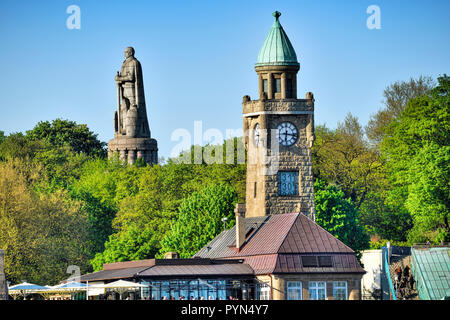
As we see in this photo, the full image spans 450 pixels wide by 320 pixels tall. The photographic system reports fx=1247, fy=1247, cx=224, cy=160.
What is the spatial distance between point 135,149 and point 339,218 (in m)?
47.5

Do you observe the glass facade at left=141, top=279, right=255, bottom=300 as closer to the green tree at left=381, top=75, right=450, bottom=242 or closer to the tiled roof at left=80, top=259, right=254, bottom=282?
the tiled roof at left=80, top=259, right=254, bottom=282

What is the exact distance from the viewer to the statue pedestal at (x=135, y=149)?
142000 millimetres

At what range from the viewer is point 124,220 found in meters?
113

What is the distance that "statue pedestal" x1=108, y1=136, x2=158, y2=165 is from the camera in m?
142

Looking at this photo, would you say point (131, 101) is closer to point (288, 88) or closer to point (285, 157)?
point (288, 88)

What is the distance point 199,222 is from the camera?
94.4 m

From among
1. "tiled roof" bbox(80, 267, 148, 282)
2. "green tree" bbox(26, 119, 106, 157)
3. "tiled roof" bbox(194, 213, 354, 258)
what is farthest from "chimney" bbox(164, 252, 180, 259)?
"green tree" bbox(26, 119, 106, 157)

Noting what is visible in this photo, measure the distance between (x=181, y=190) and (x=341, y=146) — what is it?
16460 millimetres

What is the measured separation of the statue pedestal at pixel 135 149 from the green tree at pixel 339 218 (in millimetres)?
43716

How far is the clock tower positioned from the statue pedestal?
46090 mm

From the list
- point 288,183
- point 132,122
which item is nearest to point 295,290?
point 288,183
